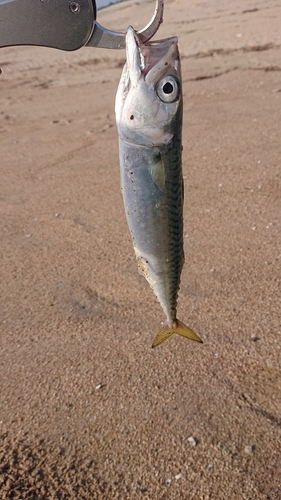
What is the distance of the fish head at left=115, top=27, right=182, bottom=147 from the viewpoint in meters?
1.63

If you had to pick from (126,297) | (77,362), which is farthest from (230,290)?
(77,362)

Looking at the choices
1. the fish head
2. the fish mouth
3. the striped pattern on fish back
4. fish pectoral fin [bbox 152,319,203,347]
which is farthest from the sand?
the fish mouth

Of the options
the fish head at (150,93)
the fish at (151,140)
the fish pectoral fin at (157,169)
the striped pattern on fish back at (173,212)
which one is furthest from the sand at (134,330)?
the fish head at (150,93)

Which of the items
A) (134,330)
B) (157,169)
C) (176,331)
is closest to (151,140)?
(157,169)

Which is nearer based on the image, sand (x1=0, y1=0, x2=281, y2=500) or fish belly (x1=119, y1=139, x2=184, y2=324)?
fish belly (x1=119, y1=139, x2=184, y2=324)

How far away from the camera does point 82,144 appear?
23.5 ft

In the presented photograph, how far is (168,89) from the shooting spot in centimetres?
166

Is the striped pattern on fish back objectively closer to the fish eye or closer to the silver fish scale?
the silver fish scale

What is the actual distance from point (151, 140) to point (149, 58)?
23 centimetres

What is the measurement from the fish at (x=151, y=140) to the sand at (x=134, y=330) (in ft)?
4.10

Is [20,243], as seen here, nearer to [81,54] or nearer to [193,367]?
[193,367]

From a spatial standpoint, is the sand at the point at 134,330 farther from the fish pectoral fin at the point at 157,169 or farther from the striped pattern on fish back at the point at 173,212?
the fish pectoral fin at the point at 157,169

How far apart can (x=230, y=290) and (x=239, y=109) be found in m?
4.05

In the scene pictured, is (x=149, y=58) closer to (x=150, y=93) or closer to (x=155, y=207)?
(x=150, y=93)
